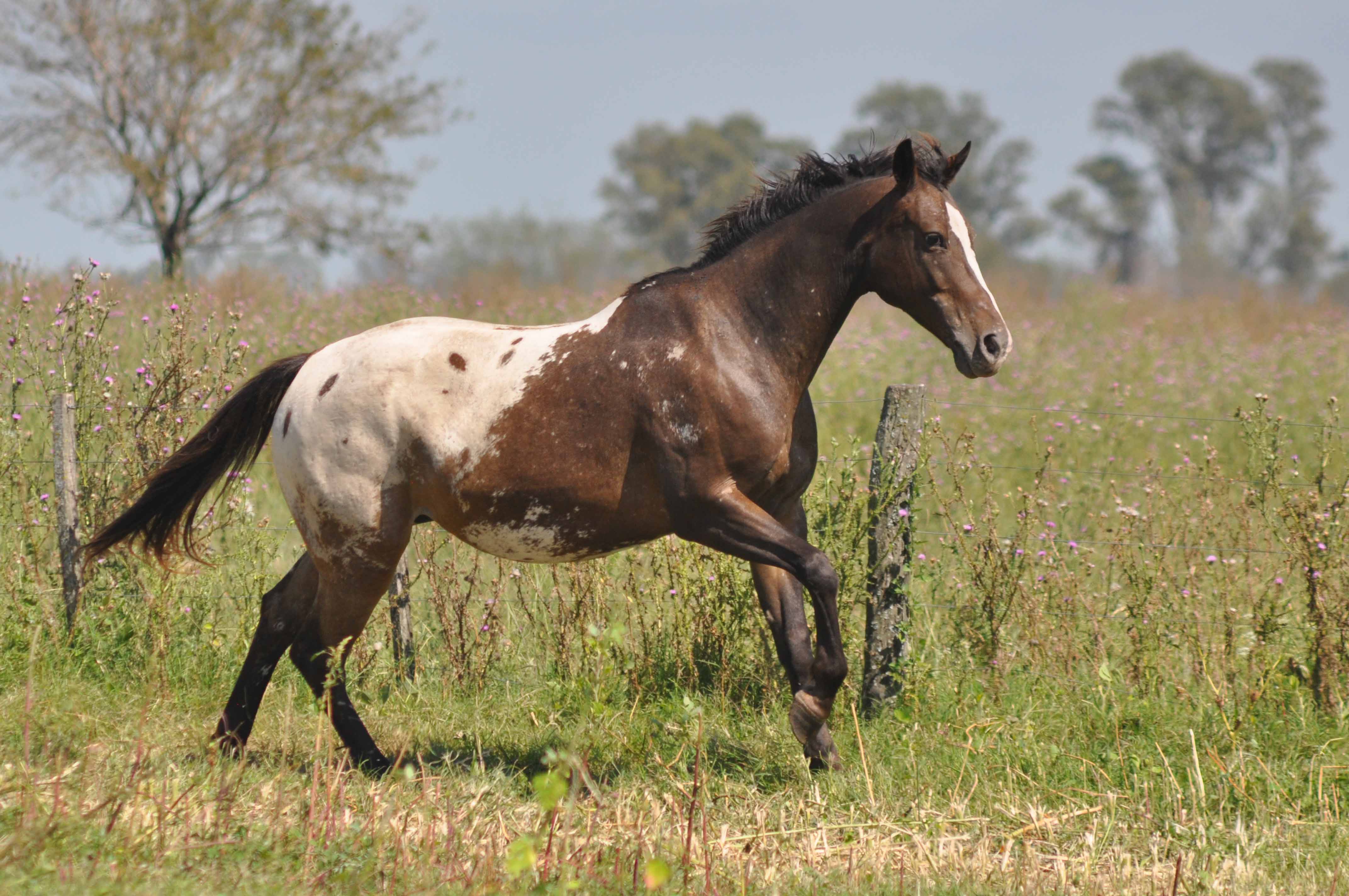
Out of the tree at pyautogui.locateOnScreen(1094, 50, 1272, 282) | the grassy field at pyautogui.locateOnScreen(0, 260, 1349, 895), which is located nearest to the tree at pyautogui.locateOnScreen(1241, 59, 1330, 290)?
the tree at pyautogui.locateOnScreen(1094, 50, 1272, 282)

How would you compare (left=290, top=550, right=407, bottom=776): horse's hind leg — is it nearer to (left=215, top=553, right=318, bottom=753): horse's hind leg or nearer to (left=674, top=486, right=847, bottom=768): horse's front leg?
(left=215, top=553, right=318, bottom=753): horse's hind leg

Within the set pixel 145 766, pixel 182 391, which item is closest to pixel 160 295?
pixel 182 391

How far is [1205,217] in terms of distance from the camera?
59.0 meters

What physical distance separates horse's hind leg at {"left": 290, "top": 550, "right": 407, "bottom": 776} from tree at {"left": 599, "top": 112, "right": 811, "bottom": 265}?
5240cm

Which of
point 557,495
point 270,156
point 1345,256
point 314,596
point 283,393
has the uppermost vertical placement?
point 1345,256

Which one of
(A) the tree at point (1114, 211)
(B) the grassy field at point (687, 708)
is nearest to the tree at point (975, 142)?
(A) the tree at point (1114, 211)

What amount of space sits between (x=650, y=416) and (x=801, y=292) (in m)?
0.82

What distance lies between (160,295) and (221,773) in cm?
907

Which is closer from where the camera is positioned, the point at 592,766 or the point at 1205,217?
the point at 592,766

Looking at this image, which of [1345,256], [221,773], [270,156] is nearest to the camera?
[221,773]

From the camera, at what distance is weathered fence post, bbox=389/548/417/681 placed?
249 inches

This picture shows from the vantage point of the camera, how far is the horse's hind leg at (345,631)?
16.3 ft

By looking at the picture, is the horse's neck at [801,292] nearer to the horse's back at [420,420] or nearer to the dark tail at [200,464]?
the horse's back at [420,420]

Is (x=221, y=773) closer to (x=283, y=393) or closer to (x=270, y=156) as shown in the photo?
(x=283, y=393)
